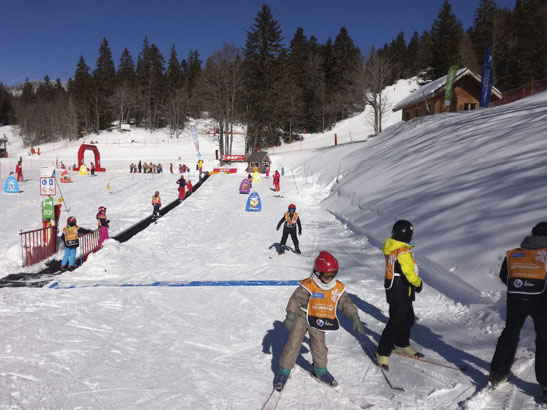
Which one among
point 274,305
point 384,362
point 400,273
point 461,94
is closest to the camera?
point 400,273

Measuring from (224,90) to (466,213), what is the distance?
44.1 m

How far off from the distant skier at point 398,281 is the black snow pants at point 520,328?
89cm

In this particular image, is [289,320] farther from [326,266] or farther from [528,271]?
[528,271]

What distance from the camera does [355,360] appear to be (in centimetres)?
435

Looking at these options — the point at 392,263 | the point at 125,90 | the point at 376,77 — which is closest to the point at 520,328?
the point at 392,263

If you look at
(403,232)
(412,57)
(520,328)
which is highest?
(412,57)

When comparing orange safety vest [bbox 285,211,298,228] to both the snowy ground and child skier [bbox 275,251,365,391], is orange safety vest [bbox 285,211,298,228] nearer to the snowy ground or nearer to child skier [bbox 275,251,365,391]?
the snowy ground

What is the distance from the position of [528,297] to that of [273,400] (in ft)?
8.92

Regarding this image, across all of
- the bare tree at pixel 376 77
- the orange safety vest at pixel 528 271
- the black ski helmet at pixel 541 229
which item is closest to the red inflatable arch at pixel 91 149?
the bare tree at pixel 376 77

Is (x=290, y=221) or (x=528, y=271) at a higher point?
(x=528, y=271)

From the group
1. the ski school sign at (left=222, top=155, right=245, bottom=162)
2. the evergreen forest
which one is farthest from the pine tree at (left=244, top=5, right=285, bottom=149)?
the ski school sign at (left=222, top=155, right=245, bottom=162)

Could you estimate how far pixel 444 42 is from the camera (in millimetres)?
49688

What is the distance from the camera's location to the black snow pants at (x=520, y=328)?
3223mm

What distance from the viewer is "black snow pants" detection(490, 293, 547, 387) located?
3.22m
